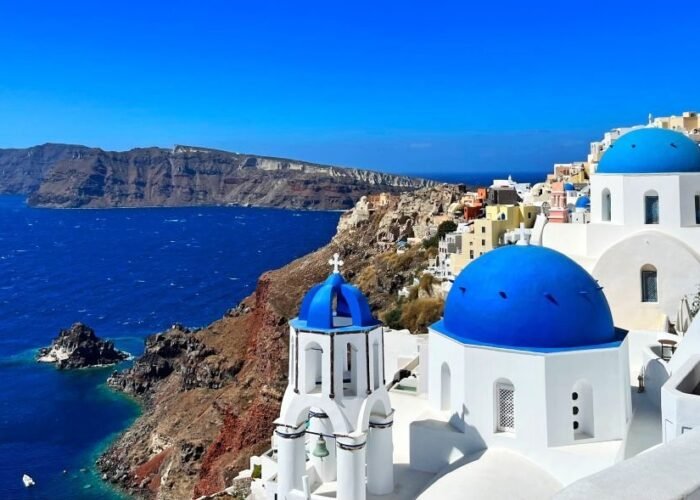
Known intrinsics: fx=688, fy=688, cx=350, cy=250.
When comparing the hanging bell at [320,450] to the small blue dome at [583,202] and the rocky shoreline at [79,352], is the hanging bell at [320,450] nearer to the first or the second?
the small blue dome at [583,202]

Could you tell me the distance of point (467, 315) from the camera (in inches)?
485

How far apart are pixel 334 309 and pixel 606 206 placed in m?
10.1

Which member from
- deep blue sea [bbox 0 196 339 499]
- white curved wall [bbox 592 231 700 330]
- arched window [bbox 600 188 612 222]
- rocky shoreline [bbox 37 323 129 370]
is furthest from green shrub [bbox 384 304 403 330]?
rocky shoreline [bbox 37 323 129 370]

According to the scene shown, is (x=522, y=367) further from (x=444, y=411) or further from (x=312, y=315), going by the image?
(x=312, y=315)

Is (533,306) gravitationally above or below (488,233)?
Answer: below

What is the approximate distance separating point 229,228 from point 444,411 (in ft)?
486

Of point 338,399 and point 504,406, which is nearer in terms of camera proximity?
point 338,399

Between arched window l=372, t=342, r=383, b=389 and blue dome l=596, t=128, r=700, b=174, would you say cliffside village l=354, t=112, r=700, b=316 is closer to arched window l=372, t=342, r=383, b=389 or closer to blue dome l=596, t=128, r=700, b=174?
blue dome l=596, t=128, r=700, b=174

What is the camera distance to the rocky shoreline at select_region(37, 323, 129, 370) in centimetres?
5338

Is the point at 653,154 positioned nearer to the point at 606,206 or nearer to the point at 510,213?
the point at 606,206

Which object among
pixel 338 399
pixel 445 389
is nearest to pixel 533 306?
pixel 445 389

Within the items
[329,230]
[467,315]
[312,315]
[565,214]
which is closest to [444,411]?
[467,315]

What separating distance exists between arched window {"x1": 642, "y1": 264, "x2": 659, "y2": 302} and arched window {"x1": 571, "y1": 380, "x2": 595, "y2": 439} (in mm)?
6501

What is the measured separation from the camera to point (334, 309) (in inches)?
466
